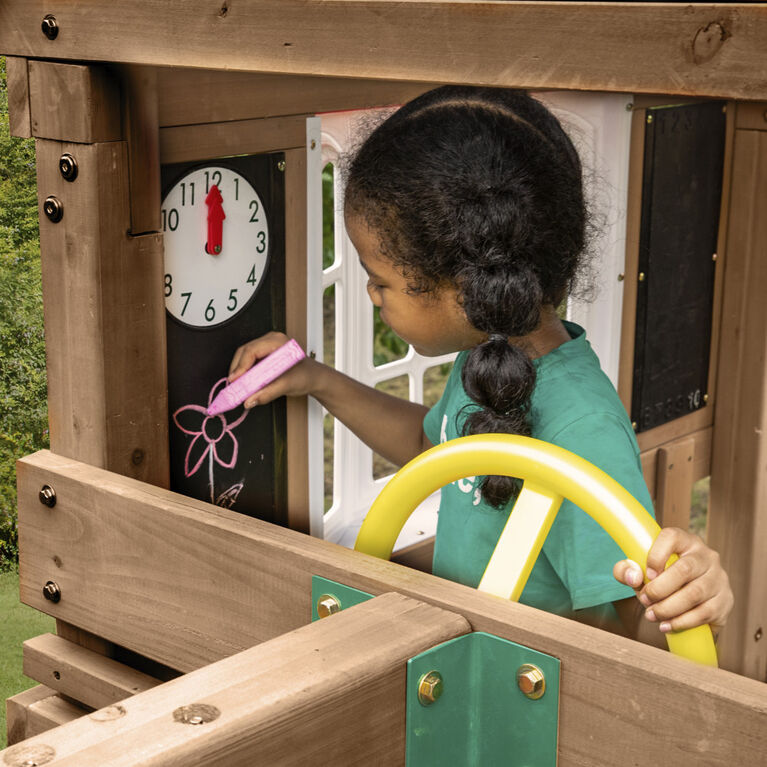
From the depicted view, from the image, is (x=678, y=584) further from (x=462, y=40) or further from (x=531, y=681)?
(x=462, y=40)

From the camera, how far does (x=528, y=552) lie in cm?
73

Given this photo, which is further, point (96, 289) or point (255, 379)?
point (255, 379)

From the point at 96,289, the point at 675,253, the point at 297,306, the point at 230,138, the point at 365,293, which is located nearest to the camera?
the point at 96,289

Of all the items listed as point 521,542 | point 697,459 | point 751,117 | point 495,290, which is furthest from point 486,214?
point 697,459

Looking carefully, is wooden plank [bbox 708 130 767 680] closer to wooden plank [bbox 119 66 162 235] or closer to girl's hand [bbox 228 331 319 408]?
girl's hand [bbox 228 331 319 408]

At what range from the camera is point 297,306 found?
3.76ft

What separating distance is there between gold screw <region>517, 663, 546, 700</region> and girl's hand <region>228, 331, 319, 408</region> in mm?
485

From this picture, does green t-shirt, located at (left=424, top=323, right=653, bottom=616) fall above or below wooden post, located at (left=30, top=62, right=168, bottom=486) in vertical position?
below

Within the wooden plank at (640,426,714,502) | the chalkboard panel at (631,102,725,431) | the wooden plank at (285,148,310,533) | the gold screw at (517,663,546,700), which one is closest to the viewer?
the gold screw at (517,663,546,700)

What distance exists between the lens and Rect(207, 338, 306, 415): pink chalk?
1.08 m

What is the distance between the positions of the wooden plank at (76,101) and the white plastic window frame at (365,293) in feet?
0.86

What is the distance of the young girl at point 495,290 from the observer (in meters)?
0.93

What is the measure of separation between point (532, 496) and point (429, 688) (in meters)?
0.14

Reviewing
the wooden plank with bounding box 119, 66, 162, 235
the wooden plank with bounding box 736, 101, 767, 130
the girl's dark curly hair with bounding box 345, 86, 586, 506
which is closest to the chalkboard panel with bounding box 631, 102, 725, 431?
the wooden plank with bounding box 736, 101, 767, 130
